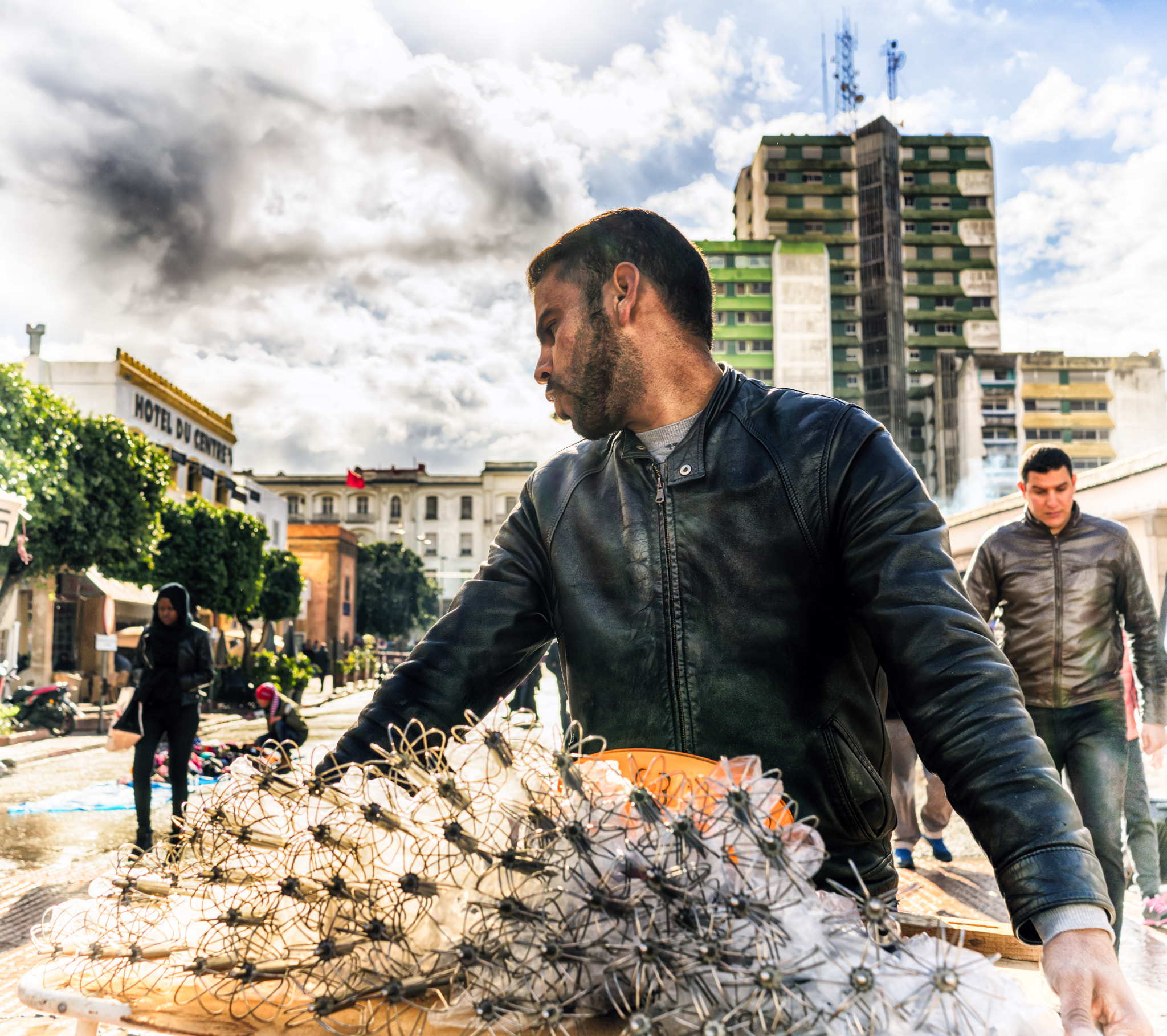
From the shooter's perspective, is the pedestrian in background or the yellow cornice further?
the yellow cornice

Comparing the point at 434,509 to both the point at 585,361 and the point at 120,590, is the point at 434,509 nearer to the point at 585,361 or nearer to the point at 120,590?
the point at 120,590

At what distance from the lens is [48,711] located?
713 inches

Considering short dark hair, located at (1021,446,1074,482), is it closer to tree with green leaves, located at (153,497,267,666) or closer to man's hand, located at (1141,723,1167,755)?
man's hand, located at (1141,723,1167,755)

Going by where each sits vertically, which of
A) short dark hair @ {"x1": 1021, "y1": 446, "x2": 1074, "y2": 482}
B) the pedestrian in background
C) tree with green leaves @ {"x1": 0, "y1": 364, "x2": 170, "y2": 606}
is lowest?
the pedestrian in background

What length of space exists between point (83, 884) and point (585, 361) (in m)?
6.58

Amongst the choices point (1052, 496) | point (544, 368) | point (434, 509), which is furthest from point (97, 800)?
point (434, 509)

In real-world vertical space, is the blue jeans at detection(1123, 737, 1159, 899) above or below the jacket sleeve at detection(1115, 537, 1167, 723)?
below

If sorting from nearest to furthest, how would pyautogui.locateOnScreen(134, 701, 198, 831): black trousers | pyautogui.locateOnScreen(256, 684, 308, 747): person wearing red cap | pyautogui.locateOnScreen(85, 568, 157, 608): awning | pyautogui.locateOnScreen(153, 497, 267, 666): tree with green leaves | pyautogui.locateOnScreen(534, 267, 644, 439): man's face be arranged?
pyautogui.locateOnScreen(534, 267, 644, 439): man's face → pyautogui.locateOnScreen(134, 701, 198, 831): black trousers → pyautogui.locateOnScreen(256, 684, 308, 747): person wearing red cap → pyautogui.locateOnScreen(85, 568, 157, 608): awning → pyautogui.locateOnScreen(153, 497, 267, 666): tree with green leaves

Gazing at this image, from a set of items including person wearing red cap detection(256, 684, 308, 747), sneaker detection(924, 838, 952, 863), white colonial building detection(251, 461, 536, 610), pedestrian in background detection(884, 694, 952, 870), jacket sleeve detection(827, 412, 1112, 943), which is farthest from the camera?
white colonial building detection(251, 461, 536, 610)

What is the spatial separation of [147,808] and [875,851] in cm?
732

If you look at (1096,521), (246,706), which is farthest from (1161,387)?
(1096,521)

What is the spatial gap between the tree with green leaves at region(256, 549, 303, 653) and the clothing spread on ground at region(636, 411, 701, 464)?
40953 millimetres

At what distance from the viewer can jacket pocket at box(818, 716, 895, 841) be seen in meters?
1.63

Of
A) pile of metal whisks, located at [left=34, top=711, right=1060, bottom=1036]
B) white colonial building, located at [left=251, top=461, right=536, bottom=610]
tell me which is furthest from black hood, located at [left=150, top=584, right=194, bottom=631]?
white colonial building, located at [left=251, top=461, right=536, bottom=610]
